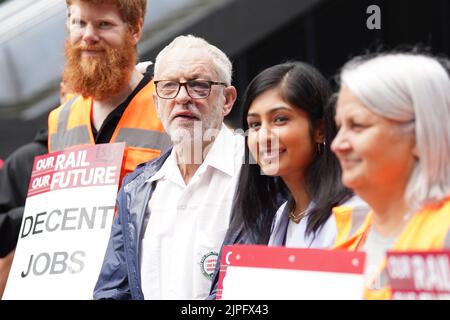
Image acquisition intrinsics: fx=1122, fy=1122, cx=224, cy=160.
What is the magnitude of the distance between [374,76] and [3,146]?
4924 millimetres

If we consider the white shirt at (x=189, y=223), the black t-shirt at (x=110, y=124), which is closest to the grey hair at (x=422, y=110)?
the white shirt at (x=189, y=223)

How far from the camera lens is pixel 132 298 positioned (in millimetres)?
4203

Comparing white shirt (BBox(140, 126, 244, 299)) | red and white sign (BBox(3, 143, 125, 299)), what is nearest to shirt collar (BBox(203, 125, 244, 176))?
white shirt (BBox(140, 126, 244, 299))

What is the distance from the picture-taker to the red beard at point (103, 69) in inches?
201

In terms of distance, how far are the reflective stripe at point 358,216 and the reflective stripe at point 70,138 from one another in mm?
1879

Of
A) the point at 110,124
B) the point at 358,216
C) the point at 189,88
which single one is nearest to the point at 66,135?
the point at 110,124

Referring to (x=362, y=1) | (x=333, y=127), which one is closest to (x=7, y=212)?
(x=333, y=127)

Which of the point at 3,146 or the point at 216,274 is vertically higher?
the point at 3,146

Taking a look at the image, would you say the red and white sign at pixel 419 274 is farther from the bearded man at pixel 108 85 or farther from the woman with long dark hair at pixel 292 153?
the bearded man at pixel 108 85

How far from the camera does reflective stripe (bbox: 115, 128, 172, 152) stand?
4.96m

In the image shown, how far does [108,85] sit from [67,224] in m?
0.71

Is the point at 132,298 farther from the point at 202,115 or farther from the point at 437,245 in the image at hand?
the point at 437,245

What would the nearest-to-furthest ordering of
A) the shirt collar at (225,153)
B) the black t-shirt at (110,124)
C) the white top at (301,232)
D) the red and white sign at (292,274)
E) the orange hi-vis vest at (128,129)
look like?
the red and white sign at (292,274) < the white top at (301,232) < the shirt collar at (225,153) < the orange hi-vis vest at (128,129) < the black t-shirt at (110,124)

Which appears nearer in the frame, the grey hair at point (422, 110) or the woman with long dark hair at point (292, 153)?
the grey hair at point (422, 110)
